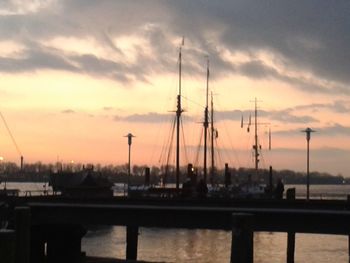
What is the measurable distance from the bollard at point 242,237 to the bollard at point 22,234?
8.84m

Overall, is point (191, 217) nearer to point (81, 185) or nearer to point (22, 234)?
point (22, 234)

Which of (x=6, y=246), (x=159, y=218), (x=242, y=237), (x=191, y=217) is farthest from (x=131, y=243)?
(x=6, y=246)

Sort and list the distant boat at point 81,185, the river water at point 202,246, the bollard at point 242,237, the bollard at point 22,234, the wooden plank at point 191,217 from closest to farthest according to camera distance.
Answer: the bollard at point 242,237 → the bollard at point 22,234 → the wooden plank at point 191,217 → the river water at point 202,246 → the distant boat at point 81,185

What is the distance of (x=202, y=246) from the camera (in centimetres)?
6331

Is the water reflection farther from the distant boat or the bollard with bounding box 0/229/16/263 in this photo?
the bollard with bounding box 0/229/16/263

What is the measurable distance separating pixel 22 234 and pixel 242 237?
9413mm

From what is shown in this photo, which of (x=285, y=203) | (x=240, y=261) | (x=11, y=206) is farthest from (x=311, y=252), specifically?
(x=240, y=261)

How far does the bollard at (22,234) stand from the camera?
1093 inches

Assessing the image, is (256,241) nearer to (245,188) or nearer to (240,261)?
(245,188)

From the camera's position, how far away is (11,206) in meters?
41.5

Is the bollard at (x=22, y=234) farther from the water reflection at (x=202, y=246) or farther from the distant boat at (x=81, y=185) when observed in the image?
the distant boat at (x=81, y=185)

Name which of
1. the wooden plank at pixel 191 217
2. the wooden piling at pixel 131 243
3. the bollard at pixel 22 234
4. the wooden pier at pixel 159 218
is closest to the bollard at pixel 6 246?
the bollard at pixel 22 234

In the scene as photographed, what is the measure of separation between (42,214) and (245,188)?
6576 centimetres

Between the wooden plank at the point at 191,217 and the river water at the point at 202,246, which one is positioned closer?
the wooden plank at the point at 191,217
